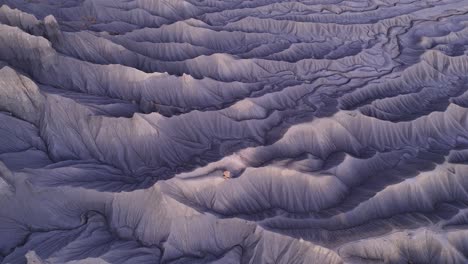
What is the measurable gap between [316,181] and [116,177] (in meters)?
4.25

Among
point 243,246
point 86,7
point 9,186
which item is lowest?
point 243,246

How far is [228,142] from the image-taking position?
1027cm

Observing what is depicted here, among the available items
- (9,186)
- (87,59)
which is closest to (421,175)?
(9,186)

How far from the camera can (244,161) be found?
9.54 meters

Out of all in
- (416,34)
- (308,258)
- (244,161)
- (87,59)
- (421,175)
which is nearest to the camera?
(308,258)

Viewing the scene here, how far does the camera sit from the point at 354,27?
1572 cm

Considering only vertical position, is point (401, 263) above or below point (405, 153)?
below

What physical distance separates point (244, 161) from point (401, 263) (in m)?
3.78

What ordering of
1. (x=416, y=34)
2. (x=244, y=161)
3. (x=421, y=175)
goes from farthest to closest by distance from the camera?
1. (x=416, y=34)
2. (x=244, y=161)
3. (x=421, y=175)

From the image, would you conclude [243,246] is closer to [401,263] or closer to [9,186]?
[401,263]

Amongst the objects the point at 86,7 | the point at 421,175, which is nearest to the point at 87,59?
the point at 86,7

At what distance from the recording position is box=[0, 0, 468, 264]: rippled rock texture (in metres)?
7.81

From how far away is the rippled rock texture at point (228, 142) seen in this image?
781 centimetres

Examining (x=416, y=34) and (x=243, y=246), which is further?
(x=416, y=34)
